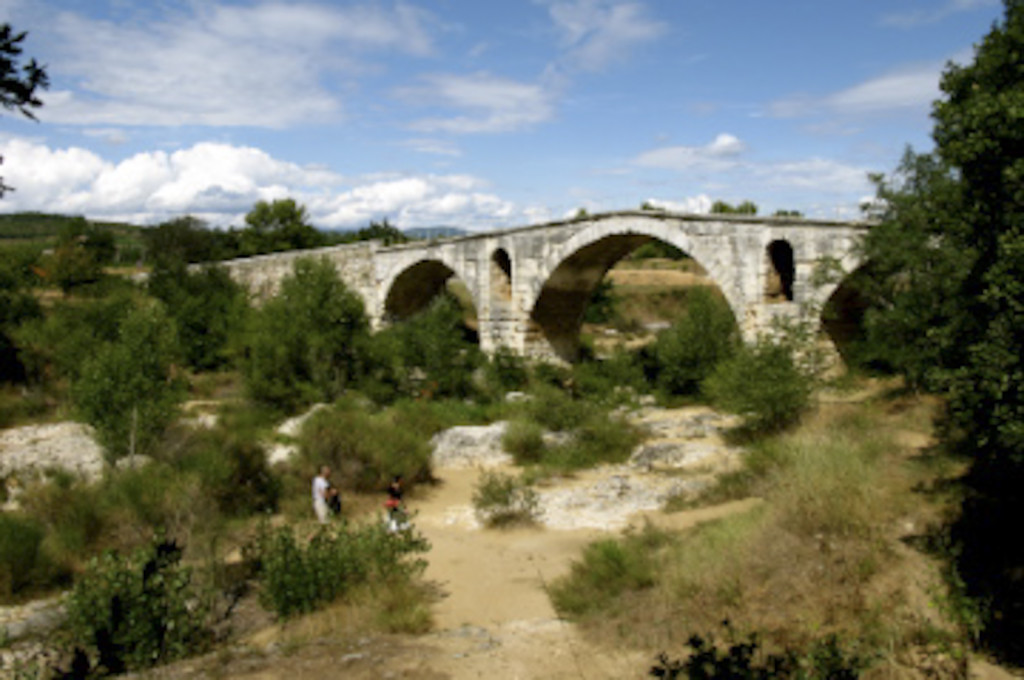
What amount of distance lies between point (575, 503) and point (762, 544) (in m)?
5.13

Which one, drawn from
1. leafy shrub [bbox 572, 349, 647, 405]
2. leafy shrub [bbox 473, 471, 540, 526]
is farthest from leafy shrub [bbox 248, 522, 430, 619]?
leafy shrub [bbox 572, 349, 647, 405]

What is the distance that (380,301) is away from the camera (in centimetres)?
3103

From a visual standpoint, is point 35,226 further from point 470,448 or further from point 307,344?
point 470,448

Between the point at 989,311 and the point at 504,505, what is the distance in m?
7.58

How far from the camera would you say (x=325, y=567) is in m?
7.95

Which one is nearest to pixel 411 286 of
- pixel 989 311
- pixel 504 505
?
pixel 504 505

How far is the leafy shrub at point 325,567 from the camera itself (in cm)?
781

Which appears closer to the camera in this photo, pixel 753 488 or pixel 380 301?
pixel 753 488

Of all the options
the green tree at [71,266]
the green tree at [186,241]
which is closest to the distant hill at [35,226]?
the green tree at [186,241]

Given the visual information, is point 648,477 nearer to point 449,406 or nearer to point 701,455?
point 701,455

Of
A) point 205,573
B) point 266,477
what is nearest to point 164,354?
point 266,477

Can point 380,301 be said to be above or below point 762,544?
above

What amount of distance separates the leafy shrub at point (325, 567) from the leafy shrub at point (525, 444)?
741cm

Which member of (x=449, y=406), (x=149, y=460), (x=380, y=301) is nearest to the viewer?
(x=149, y=460)
